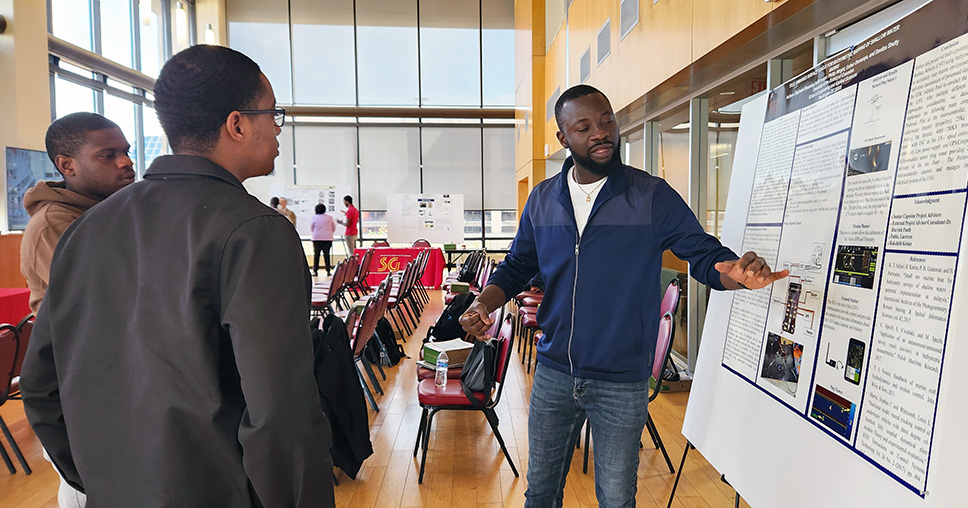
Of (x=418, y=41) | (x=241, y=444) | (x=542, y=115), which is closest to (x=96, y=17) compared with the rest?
(x=418, y=41)

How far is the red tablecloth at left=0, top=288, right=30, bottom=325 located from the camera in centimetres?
455

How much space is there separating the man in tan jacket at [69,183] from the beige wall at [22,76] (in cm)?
658

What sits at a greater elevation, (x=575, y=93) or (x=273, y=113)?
(x=575, y=93)

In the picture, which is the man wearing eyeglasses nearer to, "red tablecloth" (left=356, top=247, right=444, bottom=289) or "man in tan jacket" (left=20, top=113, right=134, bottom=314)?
"man in tan jacket" (left=20, top=113, right=134, bottom=314)

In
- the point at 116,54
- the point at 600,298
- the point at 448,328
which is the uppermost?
the point at 116,54

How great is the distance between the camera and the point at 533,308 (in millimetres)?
5512

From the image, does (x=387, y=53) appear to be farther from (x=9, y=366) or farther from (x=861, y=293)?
(x=861, y=293)

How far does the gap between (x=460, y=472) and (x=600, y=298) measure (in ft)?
6.35

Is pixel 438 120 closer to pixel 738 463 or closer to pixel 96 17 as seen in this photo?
pixel 96 17

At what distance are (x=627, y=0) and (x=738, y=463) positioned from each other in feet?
14.9

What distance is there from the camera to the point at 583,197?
5.86 ft

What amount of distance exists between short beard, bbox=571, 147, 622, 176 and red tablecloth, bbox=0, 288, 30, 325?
522 cm

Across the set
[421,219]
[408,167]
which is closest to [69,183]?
[421,219]

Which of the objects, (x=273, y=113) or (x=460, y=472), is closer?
(x=273, y=113)
